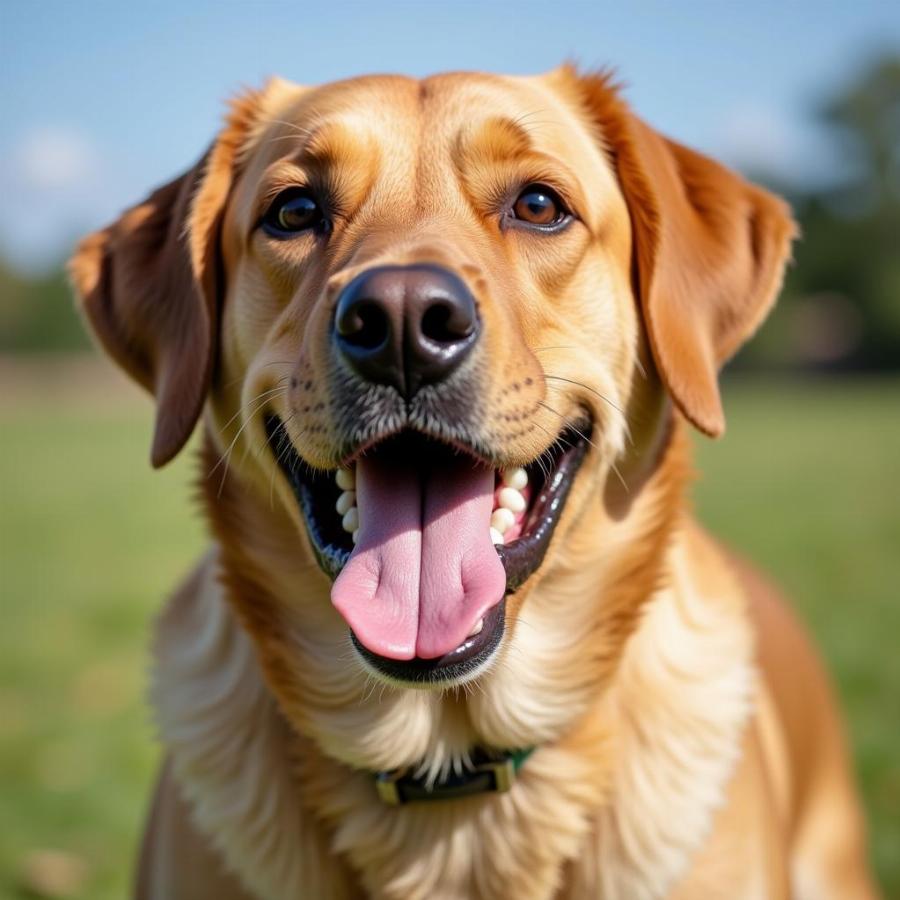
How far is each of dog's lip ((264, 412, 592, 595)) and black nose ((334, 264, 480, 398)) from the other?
0.21m

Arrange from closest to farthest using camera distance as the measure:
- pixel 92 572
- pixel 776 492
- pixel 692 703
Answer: pixel 692 703 → pixel 92 572 → pixel 776 492

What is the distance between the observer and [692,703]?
3.05 metres

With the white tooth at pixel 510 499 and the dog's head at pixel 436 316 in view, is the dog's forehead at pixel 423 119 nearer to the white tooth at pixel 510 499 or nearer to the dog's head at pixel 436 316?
the dog's head at pixel 436 316

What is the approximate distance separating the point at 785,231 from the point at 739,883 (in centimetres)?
185

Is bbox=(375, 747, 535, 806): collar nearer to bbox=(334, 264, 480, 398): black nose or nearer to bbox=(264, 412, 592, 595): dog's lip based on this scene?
bbox=(264, 412, 592, 595): dog's lip

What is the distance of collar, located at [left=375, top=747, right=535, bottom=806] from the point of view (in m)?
2.81

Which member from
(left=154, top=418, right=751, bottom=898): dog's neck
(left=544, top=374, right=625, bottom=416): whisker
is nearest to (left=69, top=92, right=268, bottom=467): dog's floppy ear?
(left=154, top=418, right=751, bottom=898): dog's neck

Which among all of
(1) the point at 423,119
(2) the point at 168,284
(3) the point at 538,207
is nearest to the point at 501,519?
(3) the point at 538,207

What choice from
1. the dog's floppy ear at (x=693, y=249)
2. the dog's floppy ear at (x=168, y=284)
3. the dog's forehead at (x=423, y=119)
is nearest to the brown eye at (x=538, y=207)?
the dog's forehead at (x=423, y=119)

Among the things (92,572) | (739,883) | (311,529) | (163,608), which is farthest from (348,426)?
(92,572)

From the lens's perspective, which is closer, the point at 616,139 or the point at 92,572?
the point at 616,139

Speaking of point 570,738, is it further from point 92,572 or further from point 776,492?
point 776,492

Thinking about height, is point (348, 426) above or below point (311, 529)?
above

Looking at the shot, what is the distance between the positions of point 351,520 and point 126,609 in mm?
6316
